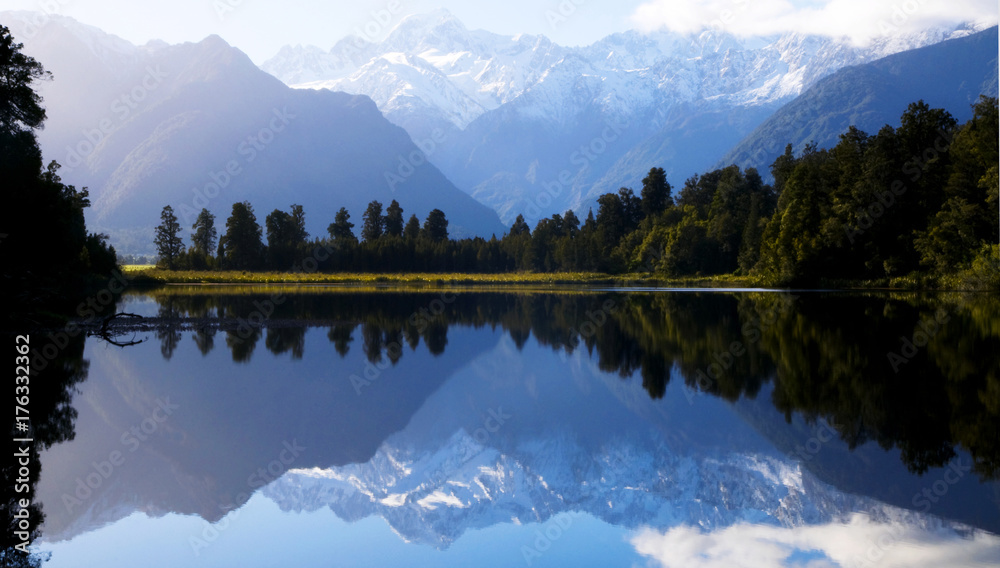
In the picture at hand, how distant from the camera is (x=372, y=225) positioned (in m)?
154

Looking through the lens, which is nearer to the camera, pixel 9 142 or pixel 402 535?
pixel 402 535

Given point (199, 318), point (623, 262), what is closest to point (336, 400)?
point (199, 318)

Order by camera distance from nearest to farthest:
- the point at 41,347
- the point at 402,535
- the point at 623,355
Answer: the point at 402,535 < the point at 623,355 < the point at 41,347

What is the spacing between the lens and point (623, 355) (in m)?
21.5

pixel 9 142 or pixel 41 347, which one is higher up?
pixel 9 142

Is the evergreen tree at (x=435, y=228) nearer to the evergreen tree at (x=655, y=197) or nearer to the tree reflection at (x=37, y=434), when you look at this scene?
the evergreen tree at (x=655, y=197)

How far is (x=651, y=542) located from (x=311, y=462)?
538 centimetres

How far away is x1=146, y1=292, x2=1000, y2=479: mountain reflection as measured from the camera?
12.0 metres

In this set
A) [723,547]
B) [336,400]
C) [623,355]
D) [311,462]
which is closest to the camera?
[723,547]

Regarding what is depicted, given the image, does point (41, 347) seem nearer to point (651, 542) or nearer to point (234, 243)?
point (651, 542)

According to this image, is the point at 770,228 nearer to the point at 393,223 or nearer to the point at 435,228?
the point at 435,228

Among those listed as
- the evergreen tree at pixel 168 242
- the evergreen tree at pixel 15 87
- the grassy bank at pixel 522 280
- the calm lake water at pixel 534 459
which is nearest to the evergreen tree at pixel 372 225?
the grassy bank at pixel 522 280

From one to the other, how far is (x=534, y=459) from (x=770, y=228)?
80396 millimetres

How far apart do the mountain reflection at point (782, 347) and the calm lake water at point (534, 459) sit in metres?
0.13
